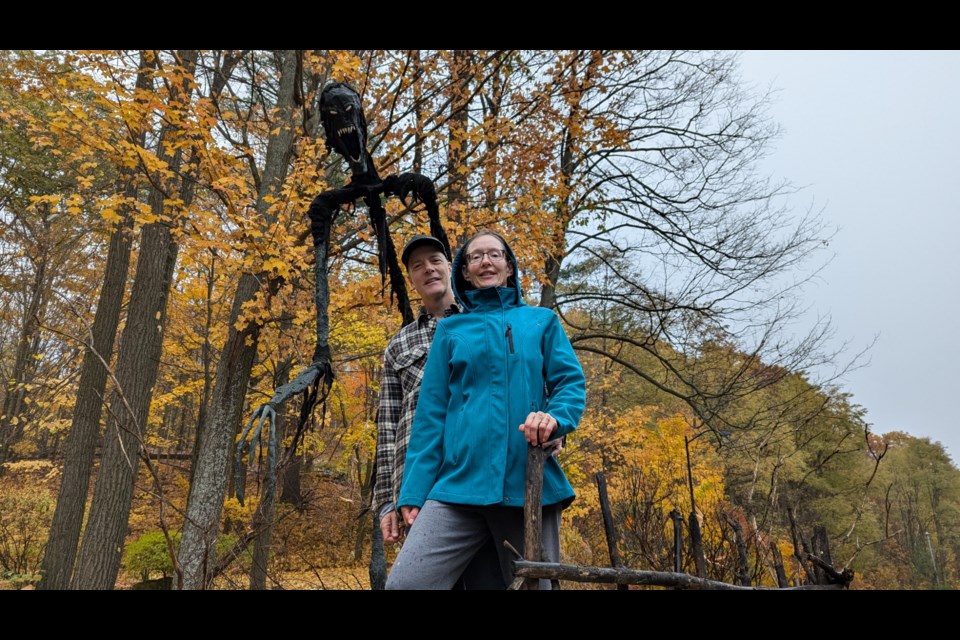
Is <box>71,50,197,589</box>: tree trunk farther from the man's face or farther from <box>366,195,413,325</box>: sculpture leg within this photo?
the man's face

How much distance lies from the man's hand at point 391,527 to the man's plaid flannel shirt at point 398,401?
0.07m

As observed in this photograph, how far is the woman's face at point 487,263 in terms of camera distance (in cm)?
207

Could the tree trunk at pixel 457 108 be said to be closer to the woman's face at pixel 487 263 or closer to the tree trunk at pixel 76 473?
the woman's face at pixel 487 263

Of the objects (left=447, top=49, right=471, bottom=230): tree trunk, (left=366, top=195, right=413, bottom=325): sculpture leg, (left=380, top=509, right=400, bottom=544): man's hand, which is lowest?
(left=380, top=509, right=400, bottom=544): man's hand

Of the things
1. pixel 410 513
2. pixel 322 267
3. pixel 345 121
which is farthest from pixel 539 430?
pixel 345 121

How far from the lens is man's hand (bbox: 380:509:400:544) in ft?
7.16

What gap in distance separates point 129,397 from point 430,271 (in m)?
6.33

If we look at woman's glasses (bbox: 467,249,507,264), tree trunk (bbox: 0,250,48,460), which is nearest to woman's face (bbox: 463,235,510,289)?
woman's glasses (bbox: 467,249,507,264)

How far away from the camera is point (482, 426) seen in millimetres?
1792

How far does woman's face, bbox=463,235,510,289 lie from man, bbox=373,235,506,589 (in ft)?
1.45

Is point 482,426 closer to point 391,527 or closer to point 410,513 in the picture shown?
point 410,513
